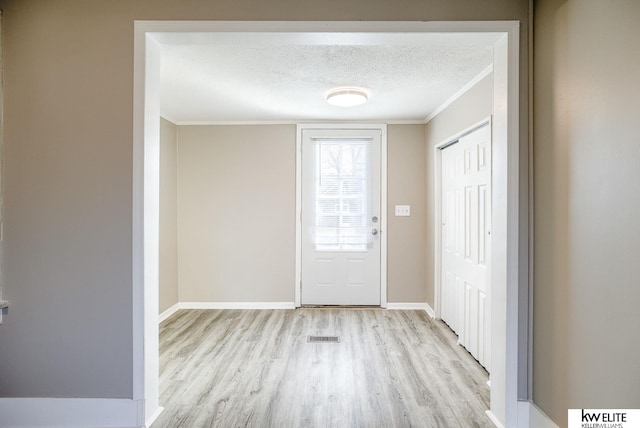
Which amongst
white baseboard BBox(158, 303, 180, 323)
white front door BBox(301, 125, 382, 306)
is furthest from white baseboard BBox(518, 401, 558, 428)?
white baseboard BBox(158, 303, 180, 323)

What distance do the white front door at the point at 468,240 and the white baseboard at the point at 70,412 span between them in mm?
2340

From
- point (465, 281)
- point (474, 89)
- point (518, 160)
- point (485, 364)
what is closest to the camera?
point (518, 160)

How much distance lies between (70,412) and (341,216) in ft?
9.69

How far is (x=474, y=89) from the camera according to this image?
2652 millimetres

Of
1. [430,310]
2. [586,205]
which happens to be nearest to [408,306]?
[430,310]

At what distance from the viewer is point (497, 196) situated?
70.7 inches

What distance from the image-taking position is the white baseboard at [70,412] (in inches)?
68.8

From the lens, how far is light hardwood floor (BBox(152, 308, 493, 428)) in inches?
74.9

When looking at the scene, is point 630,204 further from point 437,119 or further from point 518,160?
point 437,119

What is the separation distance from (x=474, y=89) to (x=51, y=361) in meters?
3.40

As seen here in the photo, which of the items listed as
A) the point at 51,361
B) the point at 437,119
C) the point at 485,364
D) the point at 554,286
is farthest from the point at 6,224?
the point at 437,119

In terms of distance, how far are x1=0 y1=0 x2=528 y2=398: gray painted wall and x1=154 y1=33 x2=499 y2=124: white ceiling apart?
0.38 meters

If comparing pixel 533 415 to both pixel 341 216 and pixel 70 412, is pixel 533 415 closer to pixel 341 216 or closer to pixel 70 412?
pixel 70 412

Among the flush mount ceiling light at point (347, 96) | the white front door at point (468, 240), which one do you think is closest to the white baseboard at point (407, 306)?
the white front door at point (468, 240)
